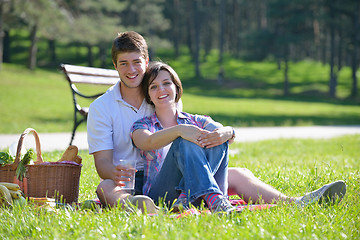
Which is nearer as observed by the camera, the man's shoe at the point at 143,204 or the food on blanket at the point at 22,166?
the man's shoe at the point at 143,204

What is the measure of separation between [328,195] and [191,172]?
1.05m

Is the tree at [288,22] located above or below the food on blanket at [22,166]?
above

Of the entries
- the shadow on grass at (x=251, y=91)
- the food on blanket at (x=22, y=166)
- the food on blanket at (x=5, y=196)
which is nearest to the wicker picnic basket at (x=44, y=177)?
the food on blanket at (x=22, y=166)

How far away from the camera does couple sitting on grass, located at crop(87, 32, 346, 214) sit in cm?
321

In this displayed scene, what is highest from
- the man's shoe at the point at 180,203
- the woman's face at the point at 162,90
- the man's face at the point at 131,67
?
the man's face at the point at 131,67

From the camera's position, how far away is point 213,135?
10.8 ft

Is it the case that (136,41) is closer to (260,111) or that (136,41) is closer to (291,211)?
(291,211)

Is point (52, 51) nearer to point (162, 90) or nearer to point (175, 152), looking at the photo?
point (162, 90)

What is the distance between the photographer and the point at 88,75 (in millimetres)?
7109

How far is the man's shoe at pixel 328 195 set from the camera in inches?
130

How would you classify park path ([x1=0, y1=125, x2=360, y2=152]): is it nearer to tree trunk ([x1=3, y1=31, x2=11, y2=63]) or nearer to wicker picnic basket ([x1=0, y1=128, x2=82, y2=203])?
wicker picnic basket ([x1=0, y1=128, x2=82, y2=203])

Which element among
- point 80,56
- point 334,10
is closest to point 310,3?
point 334,10

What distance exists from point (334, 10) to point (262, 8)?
25.1 metres

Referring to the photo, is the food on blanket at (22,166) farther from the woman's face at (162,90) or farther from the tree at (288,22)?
the tree at (288,22)
